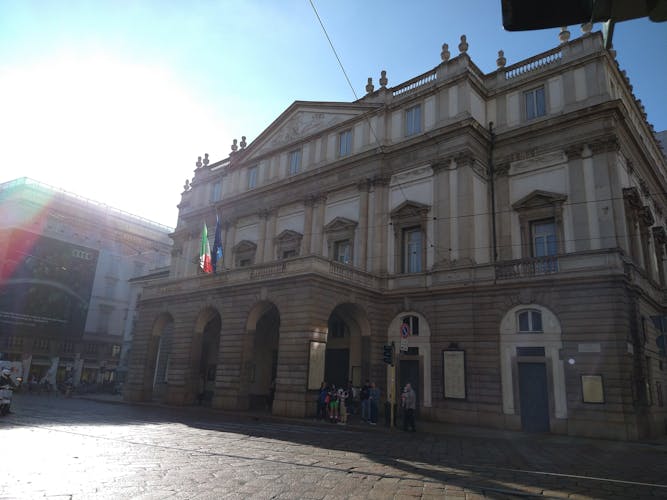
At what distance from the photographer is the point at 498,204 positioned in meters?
23.9

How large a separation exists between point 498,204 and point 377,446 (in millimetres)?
14584

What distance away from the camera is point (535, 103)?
24172mm

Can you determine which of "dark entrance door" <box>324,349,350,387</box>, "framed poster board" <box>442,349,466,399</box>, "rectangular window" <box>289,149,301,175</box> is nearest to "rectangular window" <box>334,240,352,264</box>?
"dark entrance door" <box>324,349,350,387</box>

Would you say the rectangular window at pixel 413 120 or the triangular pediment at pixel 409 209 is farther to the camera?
the rectangular window at pixel 413 120

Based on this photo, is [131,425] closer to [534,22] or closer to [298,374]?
[298,374]

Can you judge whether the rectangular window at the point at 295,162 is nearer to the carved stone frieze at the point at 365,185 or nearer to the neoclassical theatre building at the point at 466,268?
the neoclassical theatre building at the point at 466,268

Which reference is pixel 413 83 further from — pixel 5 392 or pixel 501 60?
pixel 5 392

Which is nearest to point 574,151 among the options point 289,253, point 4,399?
point 289,253

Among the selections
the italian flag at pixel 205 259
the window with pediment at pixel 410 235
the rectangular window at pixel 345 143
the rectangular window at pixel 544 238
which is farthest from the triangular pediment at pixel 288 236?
the rectangular window at pixel 544 238

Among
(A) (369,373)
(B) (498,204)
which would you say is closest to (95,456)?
(A) (369,373)

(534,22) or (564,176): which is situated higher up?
(564,176)

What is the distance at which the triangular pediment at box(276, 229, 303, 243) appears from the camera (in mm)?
29344

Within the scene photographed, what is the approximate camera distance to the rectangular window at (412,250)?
2483 centimetres

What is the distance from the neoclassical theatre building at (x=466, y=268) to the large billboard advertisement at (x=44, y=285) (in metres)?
18.8
